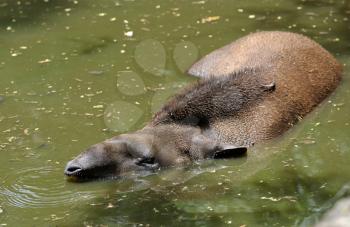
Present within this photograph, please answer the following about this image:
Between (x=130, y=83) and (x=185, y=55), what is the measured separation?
1.16m

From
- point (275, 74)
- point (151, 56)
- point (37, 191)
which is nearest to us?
point (37, 191)

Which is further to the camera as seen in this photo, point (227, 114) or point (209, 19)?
point (209, 19)

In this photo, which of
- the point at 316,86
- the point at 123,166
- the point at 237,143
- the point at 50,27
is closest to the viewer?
the point at 123,166

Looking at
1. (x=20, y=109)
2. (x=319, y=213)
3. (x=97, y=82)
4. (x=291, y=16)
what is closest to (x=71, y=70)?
(x=97, y=82)

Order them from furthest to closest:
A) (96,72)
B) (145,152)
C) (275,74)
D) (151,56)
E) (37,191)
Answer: (151,56) → (96,72) → (275,74) → (145,152) → (37,191)

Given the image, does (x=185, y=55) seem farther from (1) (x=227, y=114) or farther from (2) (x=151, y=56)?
(1) (x=227, y=114)

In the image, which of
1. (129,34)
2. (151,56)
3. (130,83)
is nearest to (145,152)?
(130,83)

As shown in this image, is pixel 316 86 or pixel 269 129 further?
pixel 316 86

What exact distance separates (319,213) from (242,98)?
1740 mm

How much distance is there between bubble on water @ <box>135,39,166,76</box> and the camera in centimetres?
931

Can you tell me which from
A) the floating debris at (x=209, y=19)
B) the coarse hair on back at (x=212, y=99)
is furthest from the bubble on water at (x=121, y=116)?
the floating debris at (x=209, y=19)

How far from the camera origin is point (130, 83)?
8.84m

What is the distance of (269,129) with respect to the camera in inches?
290

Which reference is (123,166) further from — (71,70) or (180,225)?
(71,70)
